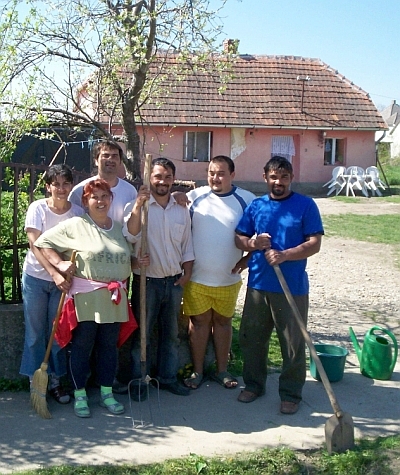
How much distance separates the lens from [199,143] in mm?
22188

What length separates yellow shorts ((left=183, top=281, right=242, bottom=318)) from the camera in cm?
489

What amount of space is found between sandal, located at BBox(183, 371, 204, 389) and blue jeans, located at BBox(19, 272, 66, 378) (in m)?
0.96

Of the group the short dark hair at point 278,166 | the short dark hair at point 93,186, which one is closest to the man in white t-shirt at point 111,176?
the short dark hair at point 93,186

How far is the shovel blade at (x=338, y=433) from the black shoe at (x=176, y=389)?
A: 1223 millimetres

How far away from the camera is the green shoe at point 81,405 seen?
439cm

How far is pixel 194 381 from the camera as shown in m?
5.03

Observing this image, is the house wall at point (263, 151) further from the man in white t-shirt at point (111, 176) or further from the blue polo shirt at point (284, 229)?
the blue polo shirt at point (284, 229)

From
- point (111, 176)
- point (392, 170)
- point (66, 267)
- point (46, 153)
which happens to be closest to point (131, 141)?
point (111, 176)

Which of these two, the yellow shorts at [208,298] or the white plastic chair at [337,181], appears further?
the white plastic chair at [337,181]

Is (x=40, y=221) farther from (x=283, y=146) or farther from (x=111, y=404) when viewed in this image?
(x=283, y=146)

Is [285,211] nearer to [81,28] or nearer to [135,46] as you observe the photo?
[135,46]

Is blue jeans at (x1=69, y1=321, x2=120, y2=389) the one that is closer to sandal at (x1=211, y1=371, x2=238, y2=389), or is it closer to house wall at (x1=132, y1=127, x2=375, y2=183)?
sandal at (x1=211, y1=371, x2=238, y2=389)

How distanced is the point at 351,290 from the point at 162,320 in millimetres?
4411

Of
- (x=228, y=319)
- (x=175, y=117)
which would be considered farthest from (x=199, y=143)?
(x=228, y=319)
